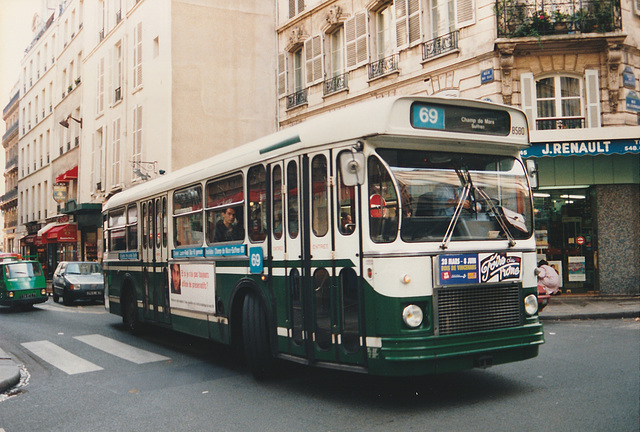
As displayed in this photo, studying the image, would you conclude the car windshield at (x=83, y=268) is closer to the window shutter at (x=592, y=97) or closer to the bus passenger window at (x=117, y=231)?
the bus passenger window at (x=117, y=231)

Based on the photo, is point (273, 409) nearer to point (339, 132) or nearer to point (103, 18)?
point (339, 132)

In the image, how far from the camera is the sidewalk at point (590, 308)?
44.4 feet

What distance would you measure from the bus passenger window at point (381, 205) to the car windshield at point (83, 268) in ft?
60.9

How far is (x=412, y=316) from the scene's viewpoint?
5871 millimetres

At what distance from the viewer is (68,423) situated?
6.18 m

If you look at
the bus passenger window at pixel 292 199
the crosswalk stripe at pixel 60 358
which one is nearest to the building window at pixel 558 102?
the bus passenger window at pixel 292 199

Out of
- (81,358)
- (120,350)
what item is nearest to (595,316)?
(120,350)

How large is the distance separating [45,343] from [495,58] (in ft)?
41.8

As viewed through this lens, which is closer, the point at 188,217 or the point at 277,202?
the point at 277,202

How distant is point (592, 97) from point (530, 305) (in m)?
11.7

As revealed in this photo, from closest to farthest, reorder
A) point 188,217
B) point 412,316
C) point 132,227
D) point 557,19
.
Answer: point 412,316 < point 188,217 < point 132,227 < point 557,19

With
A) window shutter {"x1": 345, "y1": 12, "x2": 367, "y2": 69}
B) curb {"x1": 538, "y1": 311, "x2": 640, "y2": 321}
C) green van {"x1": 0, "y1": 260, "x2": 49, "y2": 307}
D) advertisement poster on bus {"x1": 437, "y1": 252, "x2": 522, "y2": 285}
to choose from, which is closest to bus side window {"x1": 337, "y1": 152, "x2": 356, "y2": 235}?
advertisement poster on bus {"x1": 437, "y1": 252, "x2": 522, "y2": 285}

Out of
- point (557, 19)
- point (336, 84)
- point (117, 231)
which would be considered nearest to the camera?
point (117, 231)

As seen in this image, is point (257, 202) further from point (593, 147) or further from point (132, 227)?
point (593, 147)
